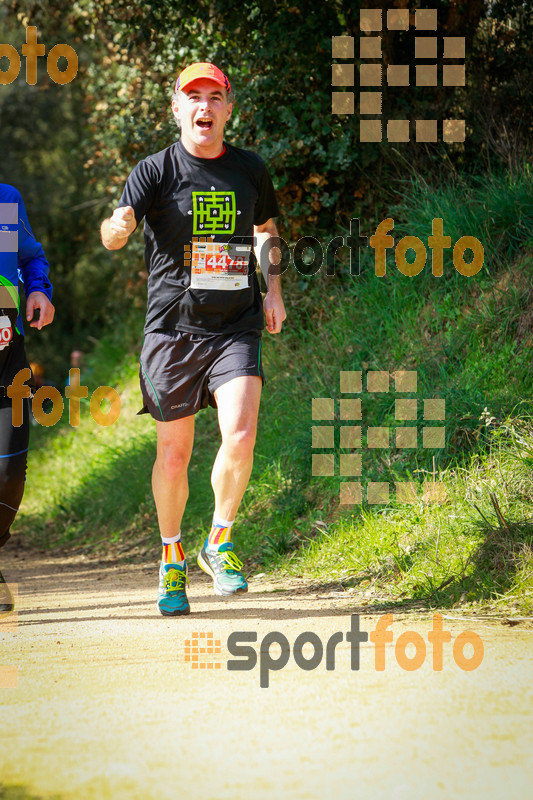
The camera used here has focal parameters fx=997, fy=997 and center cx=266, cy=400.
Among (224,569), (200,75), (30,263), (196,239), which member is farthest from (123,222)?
(224,569)

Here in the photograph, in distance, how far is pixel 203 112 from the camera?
15.1ft

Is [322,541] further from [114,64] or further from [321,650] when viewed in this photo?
[114,64]

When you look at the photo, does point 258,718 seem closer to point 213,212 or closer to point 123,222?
point 123,222

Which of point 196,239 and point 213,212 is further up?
point 213,212

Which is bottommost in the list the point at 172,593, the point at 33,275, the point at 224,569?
the point at 172,593

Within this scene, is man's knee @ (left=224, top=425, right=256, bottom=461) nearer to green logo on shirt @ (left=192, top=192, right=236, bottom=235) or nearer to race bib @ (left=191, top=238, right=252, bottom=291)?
race bib @ (left=191, top=238, right=252, bottom=291)

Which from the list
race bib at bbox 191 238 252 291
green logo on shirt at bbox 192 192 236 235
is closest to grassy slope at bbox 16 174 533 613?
race bib at bbox 191 238 252 291

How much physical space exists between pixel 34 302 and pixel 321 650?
7.40 ft

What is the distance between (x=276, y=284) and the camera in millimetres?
5066

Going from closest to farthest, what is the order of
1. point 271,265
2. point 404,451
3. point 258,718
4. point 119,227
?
point 258,718
point 119,227
point 271,265
point 404,451

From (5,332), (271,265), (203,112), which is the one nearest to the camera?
(203,112)

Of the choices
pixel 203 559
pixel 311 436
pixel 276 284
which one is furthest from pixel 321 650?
pixel 311 436

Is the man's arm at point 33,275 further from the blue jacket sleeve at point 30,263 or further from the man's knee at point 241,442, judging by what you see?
the man's knee at point 241,442

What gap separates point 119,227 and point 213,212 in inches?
20.3
